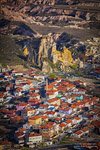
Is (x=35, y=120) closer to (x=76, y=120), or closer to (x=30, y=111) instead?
(x=30, y=111)

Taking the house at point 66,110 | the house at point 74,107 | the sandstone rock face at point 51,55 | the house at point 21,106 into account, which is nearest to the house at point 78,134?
the house at point 66,110

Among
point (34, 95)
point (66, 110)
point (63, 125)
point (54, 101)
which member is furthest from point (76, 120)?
point (34, 95)

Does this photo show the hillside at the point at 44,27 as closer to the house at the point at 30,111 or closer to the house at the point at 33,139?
the house at the point at 30,111

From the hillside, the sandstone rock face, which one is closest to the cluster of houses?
the sandstone rock face

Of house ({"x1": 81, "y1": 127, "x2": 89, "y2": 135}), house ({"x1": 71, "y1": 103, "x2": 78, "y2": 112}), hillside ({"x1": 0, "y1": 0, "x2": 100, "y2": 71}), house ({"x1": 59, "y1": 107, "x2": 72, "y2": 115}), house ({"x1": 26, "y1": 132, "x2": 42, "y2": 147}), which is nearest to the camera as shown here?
house ({"x1": 26, "y1": 132, "x2": 42, "y2": 147})

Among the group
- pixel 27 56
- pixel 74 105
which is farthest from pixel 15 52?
pixel 74 105

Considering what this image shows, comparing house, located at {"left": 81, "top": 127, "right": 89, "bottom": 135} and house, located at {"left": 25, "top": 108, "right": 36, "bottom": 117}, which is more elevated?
house, located at {"left": 25, "top": 108, "right": 36, "bottom": 117}

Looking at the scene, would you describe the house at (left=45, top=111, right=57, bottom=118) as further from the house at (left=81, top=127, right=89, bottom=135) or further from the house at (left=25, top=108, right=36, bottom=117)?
the house at (left=81, top=127, right=89, bottom=135)

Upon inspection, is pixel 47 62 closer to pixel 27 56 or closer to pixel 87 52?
pixel 27 56
